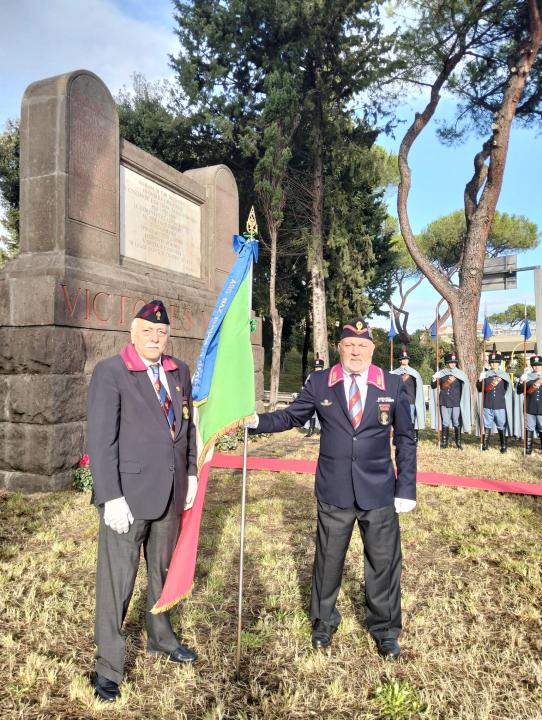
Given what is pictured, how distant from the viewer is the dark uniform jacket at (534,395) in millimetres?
9992

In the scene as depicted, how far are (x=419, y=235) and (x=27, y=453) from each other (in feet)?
116

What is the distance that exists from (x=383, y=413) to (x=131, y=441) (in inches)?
57.5

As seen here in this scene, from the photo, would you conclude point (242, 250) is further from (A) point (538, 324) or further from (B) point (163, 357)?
(A) point (538, 324)

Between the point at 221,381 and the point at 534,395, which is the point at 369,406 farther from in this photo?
the point at 534,395

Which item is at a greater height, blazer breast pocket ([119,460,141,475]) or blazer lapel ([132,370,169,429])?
blazer lapel ([132,370,169,429])

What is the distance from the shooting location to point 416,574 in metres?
4.18

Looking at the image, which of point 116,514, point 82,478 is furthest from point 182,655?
point 82,478

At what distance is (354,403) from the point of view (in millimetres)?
3193

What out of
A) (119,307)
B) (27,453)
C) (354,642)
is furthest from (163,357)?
(119,307)

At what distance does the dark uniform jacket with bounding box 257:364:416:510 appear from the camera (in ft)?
10.0

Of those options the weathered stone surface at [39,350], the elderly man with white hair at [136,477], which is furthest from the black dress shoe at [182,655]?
the weathered stone surface at [39,350]

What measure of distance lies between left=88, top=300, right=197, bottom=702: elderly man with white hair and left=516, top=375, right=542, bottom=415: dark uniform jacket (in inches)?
349

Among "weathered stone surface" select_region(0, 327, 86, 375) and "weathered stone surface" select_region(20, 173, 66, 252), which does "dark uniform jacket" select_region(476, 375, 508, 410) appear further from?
"weathered stone surface" select_region(20, 173, 66, 252)

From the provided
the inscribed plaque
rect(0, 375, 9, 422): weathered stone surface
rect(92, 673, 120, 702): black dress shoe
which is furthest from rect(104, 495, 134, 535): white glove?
the inscribed plaque
